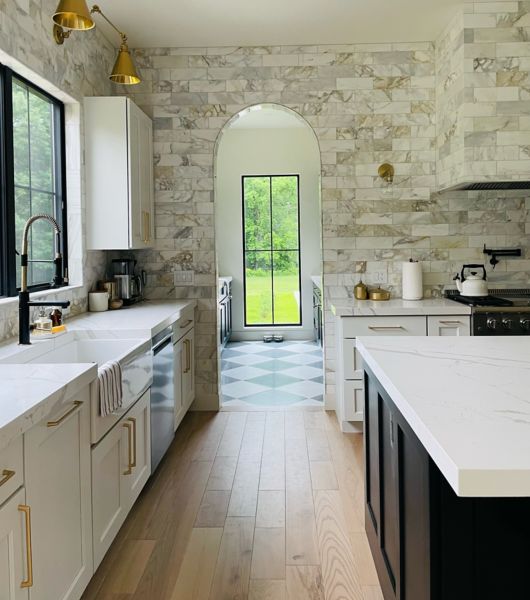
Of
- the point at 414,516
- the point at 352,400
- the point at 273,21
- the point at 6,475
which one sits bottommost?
the point at 352,400

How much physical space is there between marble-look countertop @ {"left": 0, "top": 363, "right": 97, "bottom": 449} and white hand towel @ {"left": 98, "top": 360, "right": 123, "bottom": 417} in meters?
0.10

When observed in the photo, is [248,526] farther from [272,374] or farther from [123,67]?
[272,374]

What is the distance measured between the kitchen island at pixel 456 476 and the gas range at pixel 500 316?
6.64ft

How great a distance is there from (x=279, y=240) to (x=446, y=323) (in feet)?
15.6

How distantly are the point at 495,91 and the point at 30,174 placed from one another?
3014mm

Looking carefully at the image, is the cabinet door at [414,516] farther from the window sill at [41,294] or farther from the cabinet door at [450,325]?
the cabinet door at [450,325]

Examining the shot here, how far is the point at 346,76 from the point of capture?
4691mm

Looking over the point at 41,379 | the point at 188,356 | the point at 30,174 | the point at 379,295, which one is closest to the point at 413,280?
the point at 379,295

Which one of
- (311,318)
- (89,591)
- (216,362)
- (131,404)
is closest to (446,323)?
(216,362)

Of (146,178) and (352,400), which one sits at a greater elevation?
(146,178)

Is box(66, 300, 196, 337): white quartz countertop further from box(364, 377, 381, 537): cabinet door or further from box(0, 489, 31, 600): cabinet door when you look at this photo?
box(0, 489, 31, 600): cabinet door

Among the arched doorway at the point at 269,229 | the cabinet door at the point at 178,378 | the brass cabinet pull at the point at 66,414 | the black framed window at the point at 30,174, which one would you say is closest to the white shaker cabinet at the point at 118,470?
the brass cabinet pull at the point at 66,414

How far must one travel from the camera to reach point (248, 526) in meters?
2.83

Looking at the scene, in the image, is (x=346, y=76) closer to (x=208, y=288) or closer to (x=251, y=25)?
(x=251, y=25)
